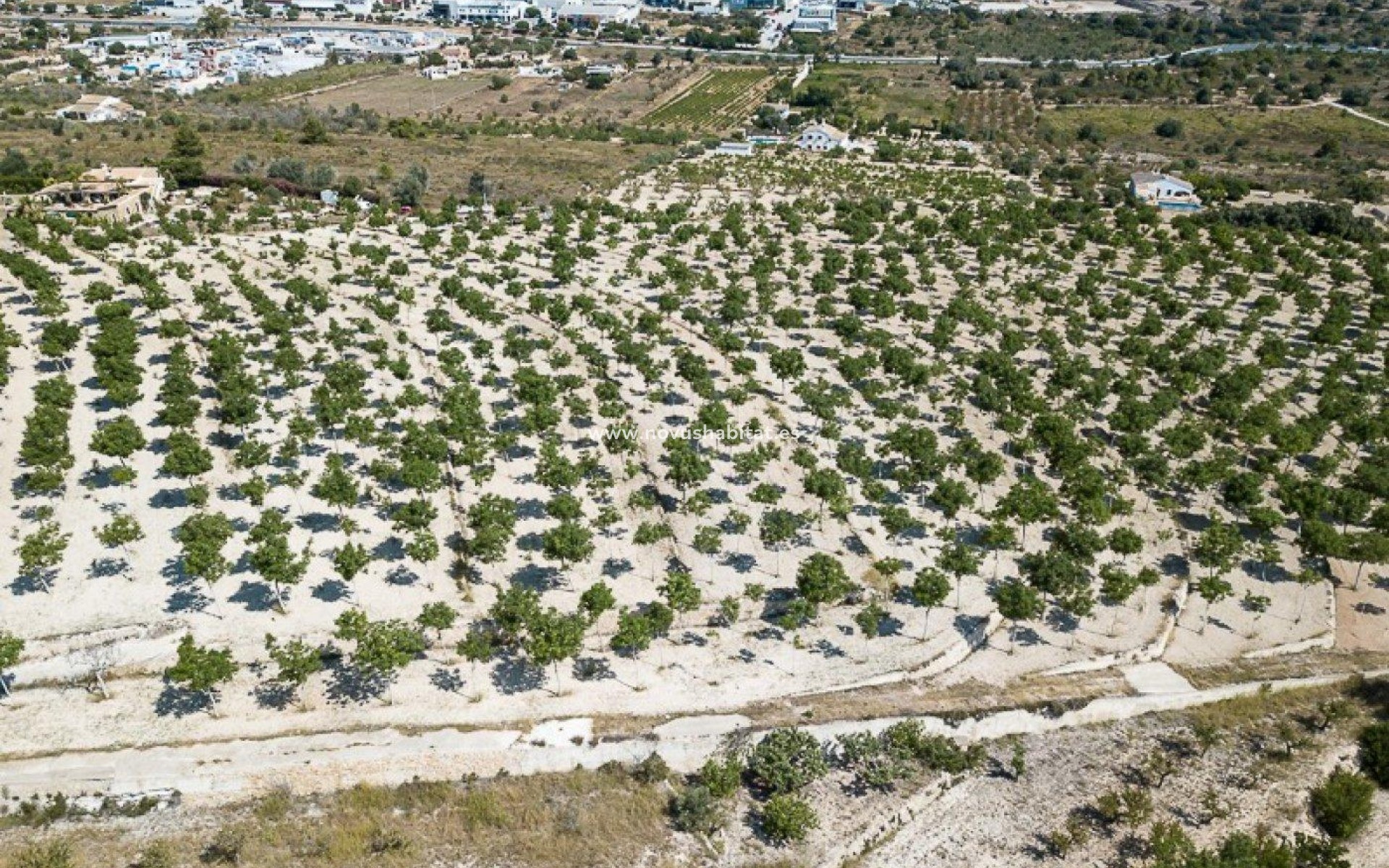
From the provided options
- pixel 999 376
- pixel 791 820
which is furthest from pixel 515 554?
pixel 999 376

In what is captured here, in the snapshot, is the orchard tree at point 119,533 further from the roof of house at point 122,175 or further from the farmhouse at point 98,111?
the farmhouse at point 98,111

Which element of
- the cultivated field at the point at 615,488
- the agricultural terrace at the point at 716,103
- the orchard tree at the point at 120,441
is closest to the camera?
the cultivated field at the point at 615,488

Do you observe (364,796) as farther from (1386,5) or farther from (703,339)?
(1386,5)

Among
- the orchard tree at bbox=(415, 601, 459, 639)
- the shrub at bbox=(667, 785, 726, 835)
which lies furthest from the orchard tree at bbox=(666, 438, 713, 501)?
the shrub at bbox=(667, 785, 726, 835)

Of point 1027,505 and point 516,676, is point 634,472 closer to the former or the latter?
point 516,676

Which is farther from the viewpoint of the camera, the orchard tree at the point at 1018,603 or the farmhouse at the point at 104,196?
the farmhouse at the point at 104,196

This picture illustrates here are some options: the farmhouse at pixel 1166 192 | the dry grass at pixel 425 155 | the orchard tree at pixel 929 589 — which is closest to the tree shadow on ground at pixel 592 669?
the orchard tree at pixel 929 589

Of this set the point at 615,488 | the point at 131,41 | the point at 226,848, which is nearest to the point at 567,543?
the point at 615,488
